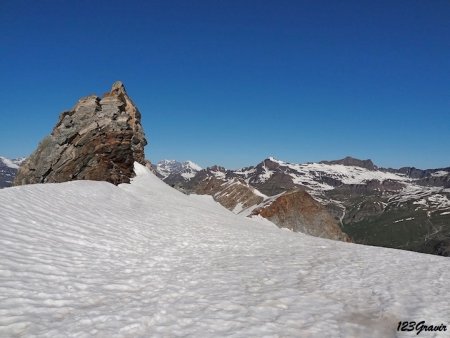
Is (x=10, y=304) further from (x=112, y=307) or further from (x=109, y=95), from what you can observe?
(x=109, y=95)

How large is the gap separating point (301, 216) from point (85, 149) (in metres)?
44.7

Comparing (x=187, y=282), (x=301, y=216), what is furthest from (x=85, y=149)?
(x=301, y=216)

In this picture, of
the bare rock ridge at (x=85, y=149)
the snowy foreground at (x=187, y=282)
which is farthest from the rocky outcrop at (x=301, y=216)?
the snowy foreground at (x=187, y=282)

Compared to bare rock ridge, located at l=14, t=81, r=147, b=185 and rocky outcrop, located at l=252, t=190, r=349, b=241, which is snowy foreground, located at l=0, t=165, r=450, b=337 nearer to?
bare rock ridge, located at l=14, t=81, r=147, b=185

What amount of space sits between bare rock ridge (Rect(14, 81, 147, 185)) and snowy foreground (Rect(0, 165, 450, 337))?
22.2 meters

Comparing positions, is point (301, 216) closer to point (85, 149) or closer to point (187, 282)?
point (85, 149)

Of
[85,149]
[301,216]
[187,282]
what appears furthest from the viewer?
[301,216]

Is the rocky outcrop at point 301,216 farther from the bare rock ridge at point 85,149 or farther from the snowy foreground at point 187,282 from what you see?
the snowy foreground at point 187,282

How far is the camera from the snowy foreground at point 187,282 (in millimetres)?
10664

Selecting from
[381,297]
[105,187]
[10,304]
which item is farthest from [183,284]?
[105,187]

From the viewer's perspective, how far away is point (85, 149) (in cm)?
4850

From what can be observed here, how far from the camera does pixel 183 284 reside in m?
14.5

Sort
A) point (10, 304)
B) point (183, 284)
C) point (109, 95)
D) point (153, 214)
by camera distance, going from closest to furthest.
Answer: point (10, 304) < point (183, 284) < point (153, 214) < point (109, 95)

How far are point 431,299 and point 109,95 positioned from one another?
2507 inches
